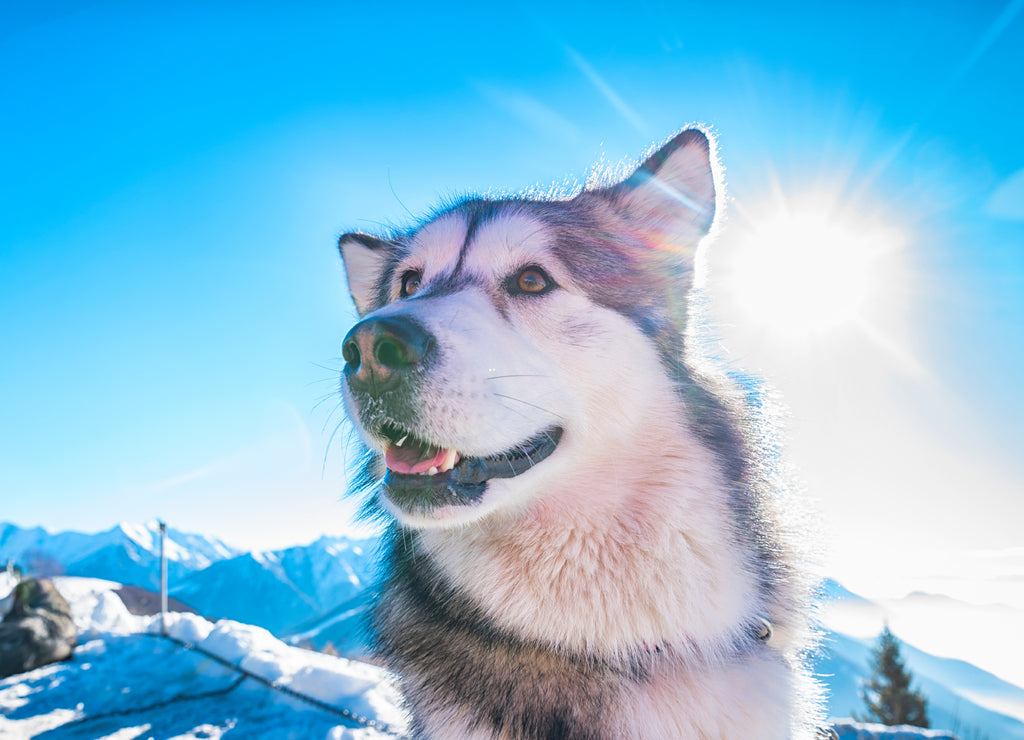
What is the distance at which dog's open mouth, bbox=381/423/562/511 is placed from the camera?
4.78 ft

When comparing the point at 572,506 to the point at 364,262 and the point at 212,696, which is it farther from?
the point at 212,696

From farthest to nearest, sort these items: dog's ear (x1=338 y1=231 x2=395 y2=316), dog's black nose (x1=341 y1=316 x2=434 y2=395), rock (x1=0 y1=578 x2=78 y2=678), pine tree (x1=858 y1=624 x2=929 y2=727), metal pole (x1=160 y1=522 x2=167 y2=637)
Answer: pine tree (x1=858 y1=624 x2=929 y2=727), rock (x1=0 y1=578 x2=78 y2=678), metal pole (x1=160 y1=522 x2=167 y2=637), dog's ear (x1=338 y1=231 x2=395 y2=316), dog's black nose (x1=341 y1=316 x2=434 y2=395)

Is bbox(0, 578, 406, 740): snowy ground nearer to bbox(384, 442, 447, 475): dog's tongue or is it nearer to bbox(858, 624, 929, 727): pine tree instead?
bbox(384, 442, 447, 475): dog's tongue

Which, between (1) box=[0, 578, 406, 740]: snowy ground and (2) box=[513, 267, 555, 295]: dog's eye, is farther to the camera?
(1) box=[0, 578, 406, 740]: snowy ground

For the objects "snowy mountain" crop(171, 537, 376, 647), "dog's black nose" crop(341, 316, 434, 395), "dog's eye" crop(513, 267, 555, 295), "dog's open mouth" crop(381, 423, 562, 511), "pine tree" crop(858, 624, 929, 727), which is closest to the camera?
"dog's black nose" crop(341, 316, 434, 395)

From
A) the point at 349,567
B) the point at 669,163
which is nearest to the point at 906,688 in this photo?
the point at 669,163

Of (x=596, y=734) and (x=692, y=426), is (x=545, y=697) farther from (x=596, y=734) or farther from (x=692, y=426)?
(x=692, y=426)

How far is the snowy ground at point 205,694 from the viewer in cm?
247

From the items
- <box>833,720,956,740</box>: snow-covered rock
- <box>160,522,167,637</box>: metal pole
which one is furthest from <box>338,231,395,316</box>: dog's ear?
<box>833,720,956,740</box>: snow-covered rock

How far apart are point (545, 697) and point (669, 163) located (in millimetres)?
2102

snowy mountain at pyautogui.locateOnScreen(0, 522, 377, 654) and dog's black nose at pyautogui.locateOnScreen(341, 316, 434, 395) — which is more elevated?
dog's black nose at pyautogui.locateOnScreen(341, 316, 434, 395)

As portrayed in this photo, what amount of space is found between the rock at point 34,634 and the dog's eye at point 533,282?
5.52m

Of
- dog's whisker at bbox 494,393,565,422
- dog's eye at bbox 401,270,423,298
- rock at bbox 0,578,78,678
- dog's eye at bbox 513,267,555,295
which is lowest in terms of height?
rock at bbox 0,578,78,678

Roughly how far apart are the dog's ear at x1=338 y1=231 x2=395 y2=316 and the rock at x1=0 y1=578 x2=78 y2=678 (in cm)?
463
